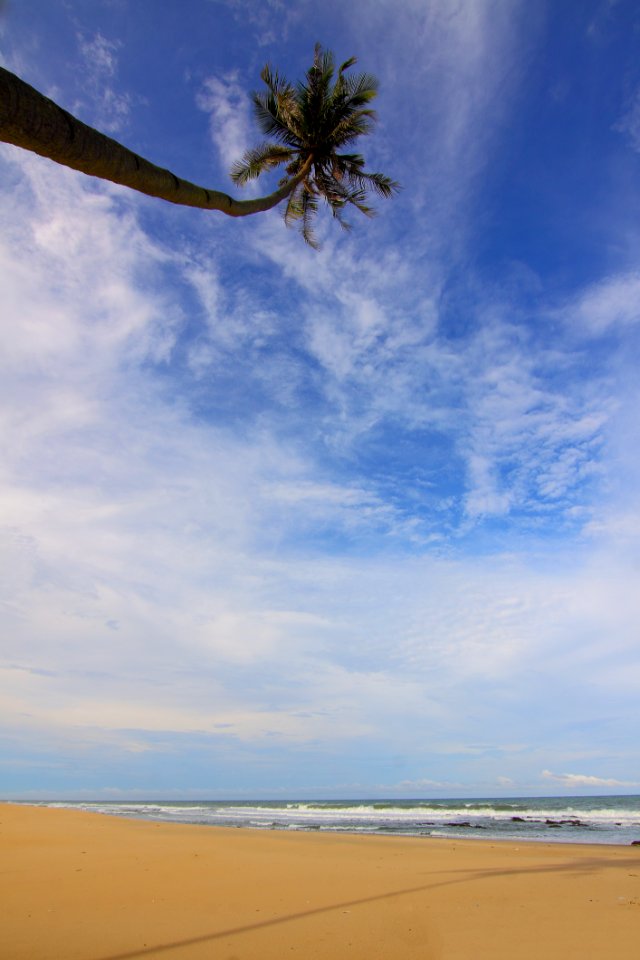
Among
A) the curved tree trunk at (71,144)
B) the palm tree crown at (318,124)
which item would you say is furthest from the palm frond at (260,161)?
the curved tree trunk at (71,144)

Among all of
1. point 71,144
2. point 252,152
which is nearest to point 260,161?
point 252,152

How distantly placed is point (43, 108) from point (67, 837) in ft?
64.0

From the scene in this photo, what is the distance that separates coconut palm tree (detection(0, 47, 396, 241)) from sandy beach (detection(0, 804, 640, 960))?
740cm

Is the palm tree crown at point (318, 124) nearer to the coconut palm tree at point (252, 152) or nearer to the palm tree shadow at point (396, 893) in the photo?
the coconut palm tree at point (252, 152)

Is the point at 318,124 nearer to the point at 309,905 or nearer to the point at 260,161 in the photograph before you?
the point at 260,161

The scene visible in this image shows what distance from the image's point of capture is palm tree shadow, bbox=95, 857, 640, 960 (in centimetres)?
585

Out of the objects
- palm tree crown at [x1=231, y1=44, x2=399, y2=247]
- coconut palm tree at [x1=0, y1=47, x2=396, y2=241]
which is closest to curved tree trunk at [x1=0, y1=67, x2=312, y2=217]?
coconut palm tree at [x1=0, y1=47, x2=396, y2=241]

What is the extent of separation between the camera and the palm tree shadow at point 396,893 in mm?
5848

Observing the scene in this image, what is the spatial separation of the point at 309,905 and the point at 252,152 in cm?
1498

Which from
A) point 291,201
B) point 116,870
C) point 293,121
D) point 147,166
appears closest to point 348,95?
point 293,121

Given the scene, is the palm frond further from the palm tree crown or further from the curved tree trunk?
the curved tree trunk

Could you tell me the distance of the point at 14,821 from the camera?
21.2 metres

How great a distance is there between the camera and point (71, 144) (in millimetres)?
4215

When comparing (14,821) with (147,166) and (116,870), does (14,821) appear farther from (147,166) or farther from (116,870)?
(147,166)
